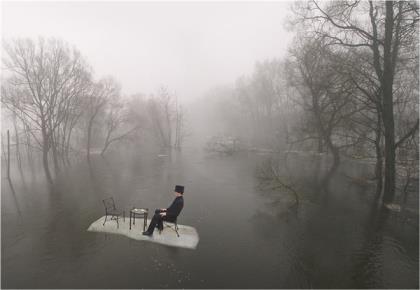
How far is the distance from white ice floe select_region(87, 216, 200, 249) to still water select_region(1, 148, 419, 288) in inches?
9.5

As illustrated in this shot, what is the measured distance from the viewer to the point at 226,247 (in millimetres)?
8133

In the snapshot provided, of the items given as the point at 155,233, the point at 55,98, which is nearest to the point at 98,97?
the point at 55,98

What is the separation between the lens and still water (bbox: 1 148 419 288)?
638 centimetres

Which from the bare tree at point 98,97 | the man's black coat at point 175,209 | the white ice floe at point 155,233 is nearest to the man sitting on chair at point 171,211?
the man's black coat at point 175,209

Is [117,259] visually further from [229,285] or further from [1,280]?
[229,285]

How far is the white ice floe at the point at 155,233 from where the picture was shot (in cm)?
812

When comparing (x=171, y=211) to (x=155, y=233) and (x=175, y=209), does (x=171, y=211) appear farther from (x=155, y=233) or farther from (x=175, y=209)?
(x=155, y=233)

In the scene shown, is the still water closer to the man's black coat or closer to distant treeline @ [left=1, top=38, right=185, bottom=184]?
the man's black coat

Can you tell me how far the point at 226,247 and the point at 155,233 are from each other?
2724mm

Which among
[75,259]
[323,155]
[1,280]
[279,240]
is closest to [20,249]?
[1,280]

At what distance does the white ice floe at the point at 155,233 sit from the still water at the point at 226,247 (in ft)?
0.79

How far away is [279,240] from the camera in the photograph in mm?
8648

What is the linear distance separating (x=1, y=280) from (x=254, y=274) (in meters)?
7.26

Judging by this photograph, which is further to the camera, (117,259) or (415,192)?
(415,192)
